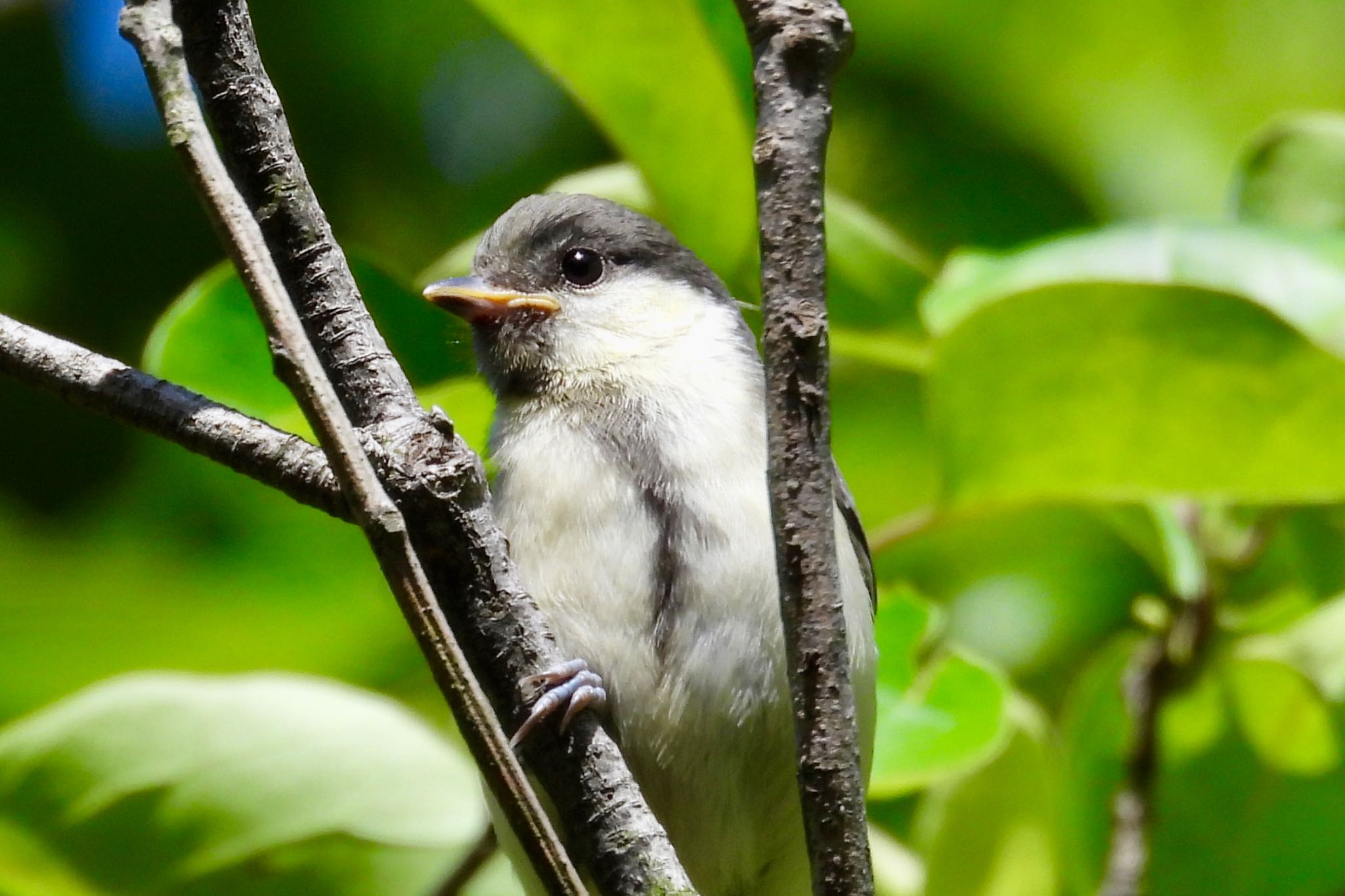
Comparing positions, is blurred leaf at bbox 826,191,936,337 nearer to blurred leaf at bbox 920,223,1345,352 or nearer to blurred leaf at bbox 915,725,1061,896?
blurred leaf at bbox 920,223,1345,352

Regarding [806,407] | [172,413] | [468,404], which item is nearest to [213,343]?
[468,404]

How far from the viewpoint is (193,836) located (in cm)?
222

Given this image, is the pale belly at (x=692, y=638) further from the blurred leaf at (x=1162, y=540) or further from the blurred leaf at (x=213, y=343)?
the blurred leaf at (x=1162, y=540)

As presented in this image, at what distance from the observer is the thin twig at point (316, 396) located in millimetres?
1121

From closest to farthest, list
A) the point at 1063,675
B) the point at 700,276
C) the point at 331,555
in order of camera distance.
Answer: the point at 700,276 < the point at 331,555 < the point at 1063,675

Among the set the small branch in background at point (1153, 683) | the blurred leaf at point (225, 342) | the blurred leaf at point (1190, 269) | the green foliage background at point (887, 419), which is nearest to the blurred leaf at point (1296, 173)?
the green foliage background at point (887, 419)

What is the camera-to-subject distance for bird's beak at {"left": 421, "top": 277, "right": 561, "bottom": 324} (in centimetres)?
231

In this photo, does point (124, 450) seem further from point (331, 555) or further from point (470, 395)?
point (470, 395)

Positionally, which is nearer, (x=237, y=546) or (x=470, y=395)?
(x=470, y=395)

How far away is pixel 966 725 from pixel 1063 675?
0.98 metres

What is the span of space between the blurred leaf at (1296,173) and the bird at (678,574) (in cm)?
91

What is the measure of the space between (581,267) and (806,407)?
1398 mm

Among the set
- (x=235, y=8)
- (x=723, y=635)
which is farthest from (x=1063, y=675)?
(x=235, y=8)

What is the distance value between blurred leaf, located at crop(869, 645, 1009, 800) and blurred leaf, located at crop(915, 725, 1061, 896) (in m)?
0.10
